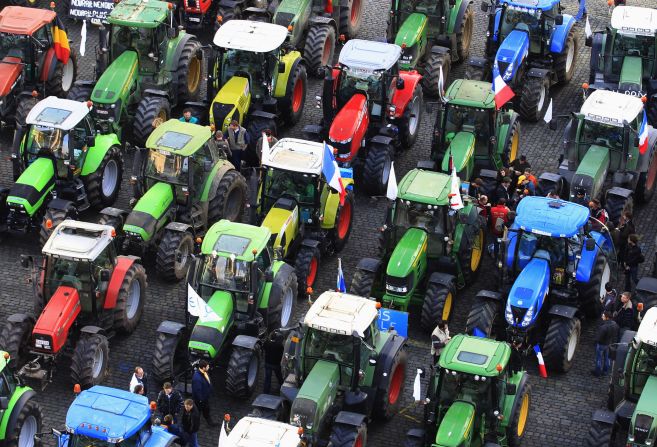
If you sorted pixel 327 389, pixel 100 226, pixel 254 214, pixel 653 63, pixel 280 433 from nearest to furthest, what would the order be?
1. pixel 280 433
2. pixel 327 389
3. pixel 100 226
4. pixel 254 214
5. pixel 653 63

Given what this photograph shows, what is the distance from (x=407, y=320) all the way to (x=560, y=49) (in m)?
12.2

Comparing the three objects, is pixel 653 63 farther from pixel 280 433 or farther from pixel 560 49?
pixel 280 433

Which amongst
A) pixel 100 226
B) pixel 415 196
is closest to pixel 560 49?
pixel 415 196

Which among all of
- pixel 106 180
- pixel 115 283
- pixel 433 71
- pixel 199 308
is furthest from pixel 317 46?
pixel 199 308

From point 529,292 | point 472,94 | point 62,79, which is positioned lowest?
point 529,292

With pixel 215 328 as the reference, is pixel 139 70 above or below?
above

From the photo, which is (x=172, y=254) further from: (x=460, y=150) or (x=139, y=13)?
(x=139, y=13)

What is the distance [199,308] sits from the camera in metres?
35.2

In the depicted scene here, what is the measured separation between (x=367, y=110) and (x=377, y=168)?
70.2 inches

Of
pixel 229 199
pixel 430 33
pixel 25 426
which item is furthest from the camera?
pixel 430 33

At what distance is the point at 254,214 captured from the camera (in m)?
39.8

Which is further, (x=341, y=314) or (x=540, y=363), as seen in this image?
(x=540, y=363)

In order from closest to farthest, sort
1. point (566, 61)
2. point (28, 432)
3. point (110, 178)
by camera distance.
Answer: point (28, 432)
point (110, 178)
point (566, 61)

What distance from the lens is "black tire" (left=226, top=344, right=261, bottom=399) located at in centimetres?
3569
